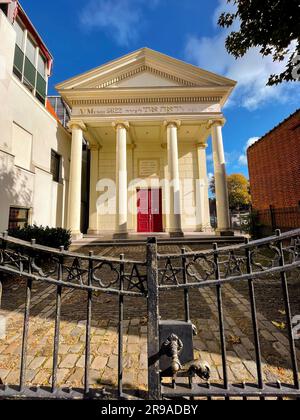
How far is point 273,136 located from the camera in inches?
531

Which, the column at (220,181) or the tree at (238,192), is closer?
the column at (220,181)

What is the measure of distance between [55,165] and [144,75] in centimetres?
829

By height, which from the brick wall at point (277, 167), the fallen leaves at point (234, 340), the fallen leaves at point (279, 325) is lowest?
the fallen leaves at point (234, 340)

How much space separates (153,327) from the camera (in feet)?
5.34

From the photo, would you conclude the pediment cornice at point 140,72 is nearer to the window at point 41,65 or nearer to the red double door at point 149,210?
the window at point 41,65

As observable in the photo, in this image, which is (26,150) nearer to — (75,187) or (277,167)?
(75,187)

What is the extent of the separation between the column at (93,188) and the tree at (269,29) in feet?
38.7

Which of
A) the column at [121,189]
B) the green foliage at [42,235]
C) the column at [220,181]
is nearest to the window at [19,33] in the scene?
the column at [121,189]

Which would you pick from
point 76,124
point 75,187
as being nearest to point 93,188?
point 75,187

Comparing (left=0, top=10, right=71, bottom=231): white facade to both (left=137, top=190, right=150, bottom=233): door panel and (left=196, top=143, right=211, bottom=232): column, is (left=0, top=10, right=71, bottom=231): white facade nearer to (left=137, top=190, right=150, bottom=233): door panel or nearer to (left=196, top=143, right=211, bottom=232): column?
(left=137, top=190, right=150, bottom=233): door panel

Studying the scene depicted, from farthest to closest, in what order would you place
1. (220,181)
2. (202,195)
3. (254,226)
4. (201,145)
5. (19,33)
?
(201,145) < (202,195) < (254,226) < (220,181) < (19,33)

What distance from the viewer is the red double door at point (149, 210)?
15793mm

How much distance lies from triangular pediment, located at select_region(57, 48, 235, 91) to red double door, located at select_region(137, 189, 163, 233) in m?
7.18

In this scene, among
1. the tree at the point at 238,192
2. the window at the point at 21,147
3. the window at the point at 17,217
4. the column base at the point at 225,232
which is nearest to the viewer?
the window at the point at 17,217
